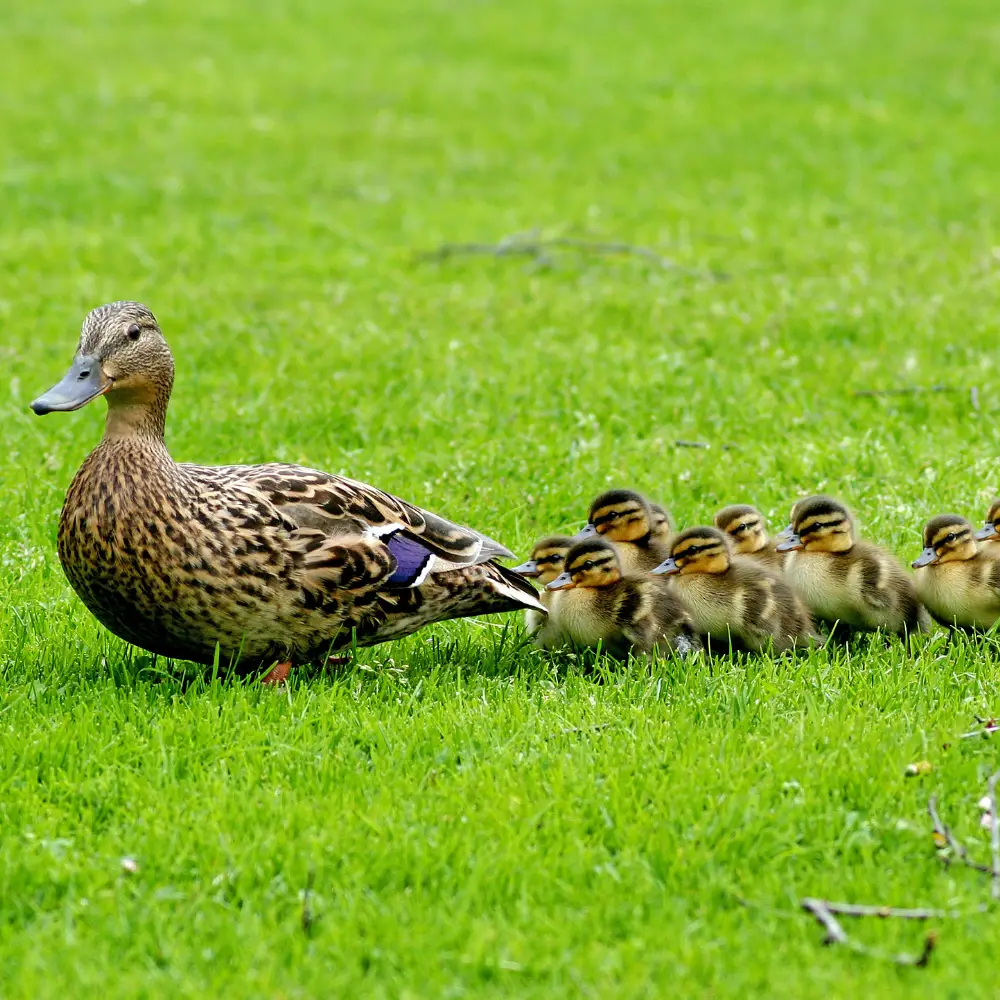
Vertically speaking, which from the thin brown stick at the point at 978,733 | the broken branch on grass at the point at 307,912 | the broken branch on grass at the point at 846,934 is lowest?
the broken branch on grass at the point at 307,912

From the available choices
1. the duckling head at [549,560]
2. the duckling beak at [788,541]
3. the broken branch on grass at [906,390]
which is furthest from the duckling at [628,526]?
the broken branch on grass at [906,390]

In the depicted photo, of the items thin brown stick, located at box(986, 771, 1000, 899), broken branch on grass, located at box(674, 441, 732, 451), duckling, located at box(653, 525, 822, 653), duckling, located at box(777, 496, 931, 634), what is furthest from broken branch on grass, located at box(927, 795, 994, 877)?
broken branch on grass, located at box(674, 441, 732, 451)

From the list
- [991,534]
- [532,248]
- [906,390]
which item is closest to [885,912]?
[991,534]

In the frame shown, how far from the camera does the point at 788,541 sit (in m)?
6.52

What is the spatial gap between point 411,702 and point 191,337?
230 inches

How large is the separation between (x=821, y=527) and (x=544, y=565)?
1.13m

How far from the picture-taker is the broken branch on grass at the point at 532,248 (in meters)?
13.1

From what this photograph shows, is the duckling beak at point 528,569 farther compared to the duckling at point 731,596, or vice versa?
the duckling beak at point 528,569

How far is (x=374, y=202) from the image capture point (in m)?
15.4

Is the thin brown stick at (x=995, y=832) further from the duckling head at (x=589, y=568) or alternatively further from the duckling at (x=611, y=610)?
the duckling head at (x=589, y=568)

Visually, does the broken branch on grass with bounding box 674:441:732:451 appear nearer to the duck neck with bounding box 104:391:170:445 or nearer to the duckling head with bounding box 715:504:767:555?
the duckling head with bounding box 715:504:767:555

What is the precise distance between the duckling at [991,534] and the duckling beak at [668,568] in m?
1.21

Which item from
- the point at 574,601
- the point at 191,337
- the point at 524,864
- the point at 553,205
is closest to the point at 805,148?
the point at 553,205

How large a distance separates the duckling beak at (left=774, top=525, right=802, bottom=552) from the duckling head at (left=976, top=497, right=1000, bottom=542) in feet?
2.34
